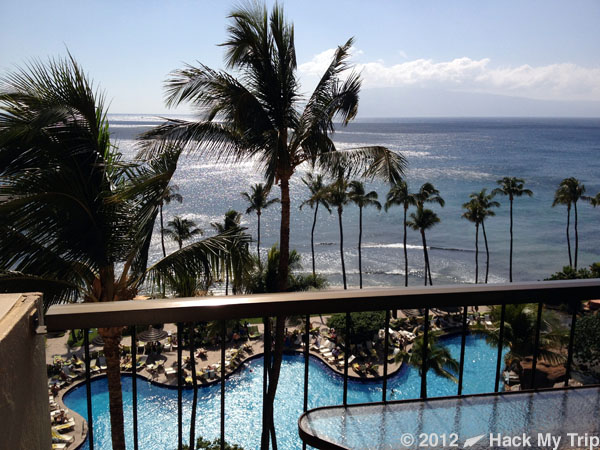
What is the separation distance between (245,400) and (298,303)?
2020cm

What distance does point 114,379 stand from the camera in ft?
27.9

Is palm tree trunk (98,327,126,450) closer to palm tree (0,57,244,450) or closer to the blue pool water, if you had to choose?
palm tree (0,57,244,450)

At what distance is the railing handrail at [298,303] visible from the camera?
165 centimetres

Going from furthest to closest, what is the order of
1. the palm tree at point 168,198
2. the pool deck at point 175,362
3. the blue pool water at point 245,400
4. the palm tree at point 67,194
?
the pool deck at point 175,362
the blue pool water at point 245,400
the palm tree at point 168,198
the palm tree at point 67,194

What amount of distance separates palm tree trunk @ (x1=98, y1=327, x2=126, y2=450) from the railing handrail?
6608 mm

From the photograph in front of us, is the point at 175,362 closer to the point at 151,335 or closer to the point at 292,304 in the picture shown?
the point at 151,335

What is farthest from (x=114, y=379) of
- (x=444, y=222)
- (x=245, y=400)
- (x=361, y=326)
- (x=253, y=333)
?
(x=444, y=222)

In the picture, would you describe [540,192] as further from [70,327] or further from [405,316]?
[70,327]

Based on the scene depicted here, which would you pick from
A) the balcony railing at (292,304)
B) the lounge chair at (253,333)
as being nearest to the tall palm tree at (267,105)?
the balcony railing at (292,304)

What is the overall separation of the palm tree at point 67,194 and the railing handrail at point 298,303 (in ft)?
16.2

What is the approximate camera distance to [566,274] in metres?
30.8

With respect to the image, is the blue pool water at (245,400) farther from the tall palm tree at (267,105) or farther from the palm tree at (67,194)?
the palm tree at (67,194)

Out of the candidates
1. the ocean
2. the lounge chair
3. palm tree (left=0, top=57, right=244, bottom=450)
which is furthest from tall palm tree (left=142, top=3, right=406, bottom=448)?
the lounge chair

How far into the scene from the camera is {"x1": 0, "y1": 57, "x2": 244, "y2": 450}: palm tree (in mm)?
6234
